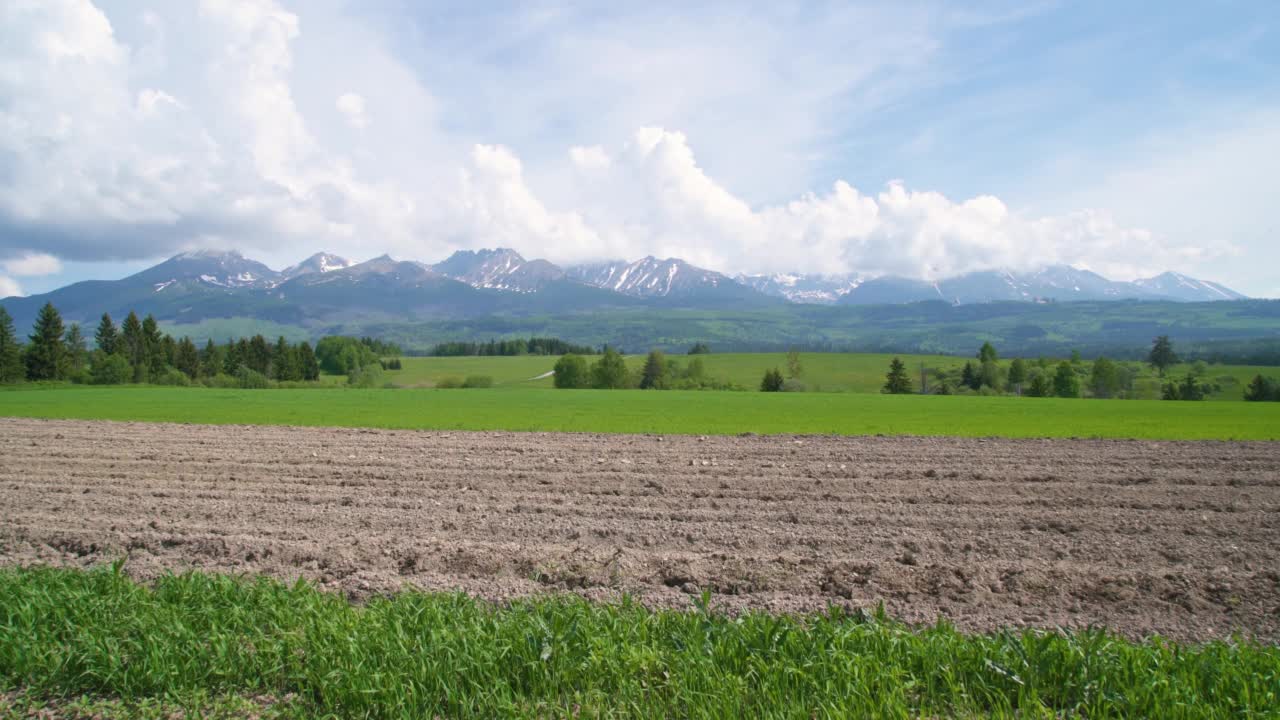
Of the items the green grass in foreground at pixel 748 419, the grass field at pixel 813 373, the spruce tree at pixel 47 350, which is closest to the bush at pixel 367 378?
the grass field at pixel 813 373

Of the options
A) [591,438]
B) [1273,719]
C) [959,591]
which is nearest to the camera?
[1273,719]

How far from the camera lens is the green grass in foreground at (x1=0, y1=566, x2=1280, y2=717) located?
494cm

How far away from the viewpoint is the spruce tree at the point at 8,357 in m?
91.2

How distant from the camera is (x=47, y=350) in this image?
96.2 metres

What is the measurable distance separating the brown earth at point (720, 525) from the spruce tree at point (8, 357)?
9962 cm

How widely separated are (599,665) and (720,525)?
6.45 metres

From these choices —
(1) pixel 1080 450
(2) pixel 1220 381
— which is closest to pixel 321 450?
(1) pixel 1080 450

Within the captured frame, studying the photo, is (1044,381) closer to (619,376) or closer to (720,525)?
(619,376)

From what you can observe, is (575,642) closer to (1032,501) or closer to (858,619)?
(858,619)

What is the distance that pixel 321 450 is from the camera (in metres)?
21.0

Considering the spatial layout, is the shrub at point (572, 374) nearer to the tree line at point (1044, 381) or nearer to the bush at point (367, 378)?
the bush at point (367, 378)

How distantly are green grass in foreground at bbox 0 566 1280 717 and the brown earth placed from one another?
3.80ft

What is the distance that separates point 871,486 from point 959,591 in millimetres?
7130

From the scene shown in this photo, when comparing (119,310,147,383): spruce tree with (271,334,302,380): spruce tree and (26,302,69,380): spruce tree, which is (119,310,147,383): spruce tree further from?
(271,334,302,380): spruce tree
